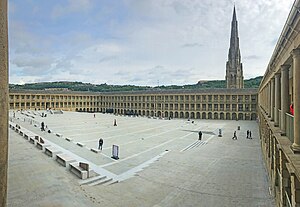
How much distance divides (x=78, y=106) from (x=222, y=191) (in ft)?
348

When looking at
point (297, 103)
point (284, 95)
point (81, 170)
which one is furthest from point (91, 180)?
point (297, 103)

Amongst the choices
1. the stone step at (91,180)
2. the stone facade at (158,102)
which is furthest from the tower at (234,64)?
the stone step at (91,180)

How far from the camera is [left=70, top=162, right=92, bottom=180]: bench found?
58.5 feet

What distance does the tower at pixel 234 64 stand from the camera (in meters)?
103

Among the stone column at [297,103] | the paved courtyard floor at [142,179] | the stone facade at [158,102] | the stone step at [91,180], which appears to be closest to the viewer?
the stone column at [297,103]

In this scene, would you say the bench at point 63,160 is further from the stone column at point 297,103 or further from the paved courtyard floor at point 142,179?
the stone column at point 297,103

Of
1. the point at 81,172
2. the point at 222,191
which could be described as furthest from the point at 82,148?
the point at 222,191

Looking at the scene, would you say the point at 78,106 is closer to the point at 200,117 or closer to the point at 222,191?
the point at 200,117

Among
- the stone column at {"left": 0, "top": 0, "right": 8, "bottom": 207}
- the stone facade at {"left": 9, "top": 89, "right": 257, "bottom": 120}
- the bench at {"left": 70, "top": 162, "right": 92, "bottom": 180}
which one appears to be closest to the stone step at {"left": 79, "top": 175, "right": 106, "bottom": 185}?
the bench at {"left": 70, "top": 162, "right": 92, "bottom": 180}

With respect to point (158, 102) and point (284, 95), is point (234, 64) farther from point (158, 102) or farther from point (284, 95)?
point (284, 95)

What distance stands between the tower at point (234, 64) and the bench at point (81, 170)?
299ft

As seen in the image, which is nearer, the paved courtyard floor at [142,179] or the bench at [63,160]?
the paved courtyard floor at [142,179]

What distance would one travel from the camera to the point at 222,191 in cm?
1717

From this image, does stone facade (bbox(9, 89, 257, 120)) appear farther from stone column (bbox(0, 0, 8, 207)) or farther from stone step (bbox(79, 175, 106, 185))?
stone column (bbox(0, 0, 8, 207))
